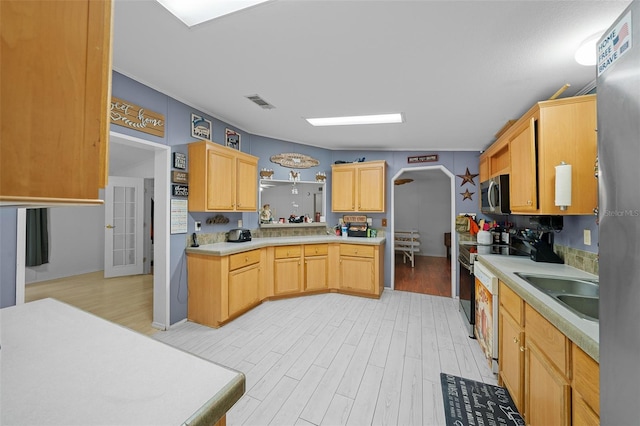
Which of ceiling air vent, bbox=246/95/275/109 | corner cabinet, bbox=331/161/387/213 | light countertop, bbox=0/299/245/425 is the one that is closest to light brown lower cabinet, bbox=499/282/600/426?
light countertop, bbox=0/299/245/425

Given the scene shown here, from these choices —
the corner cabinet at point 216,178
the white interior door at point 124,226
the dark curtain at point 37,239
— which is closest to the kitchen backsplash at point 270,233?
the corner cabinet at point 216,178

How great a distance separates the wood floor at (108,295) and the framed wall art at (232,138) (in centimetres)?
242

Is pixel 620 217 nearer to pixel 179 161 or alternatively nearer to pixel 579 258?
pixel 579 258

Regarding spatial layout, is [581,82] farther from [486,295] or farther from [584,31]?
[486,295]

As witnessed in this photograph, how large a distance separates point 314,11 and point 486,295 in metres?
2.54

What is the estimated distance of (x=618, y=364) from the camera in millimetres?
636

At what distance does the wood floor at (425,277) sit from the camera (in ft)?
14.0

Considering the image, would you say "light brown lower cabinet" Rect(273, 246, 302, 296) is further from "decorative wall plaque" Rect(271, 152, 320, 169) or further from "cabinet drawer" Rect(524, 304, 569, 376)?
"cabinet drawer" Rect(524, 304, 569, 376)

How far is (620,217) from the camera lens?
2.10 feet

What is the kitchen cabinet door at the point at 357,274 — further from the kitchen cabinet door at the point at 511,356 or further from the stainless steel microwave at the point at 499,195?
the kitchen cabinet door at the point at 511,356

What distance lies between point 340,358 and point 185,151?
2.77 m

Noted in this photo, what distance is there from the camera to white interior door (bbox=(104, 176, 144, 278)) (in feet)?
15.7

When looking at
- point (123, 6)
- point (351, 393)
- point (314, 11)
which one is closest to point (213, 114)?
point (123, 6)

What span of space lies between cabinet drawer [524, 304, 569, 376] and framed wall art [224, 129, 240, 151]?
3.47 meters
